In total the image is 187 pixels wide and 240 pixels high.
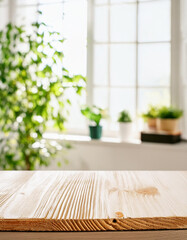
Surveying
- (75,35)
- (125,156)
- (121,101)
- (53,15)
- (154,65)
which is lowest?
(125,156)

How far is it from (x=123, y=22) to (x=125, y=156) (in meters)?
1.15

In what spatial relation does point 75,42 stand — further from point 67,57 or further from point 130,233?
point 130,233

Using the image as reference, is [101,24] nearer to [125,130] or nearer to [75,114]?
[75,114]

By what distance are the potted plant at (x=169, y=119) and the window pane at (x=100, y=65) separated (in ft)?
2.13

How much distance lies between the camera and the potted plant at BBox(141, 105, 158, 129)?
9.72ft

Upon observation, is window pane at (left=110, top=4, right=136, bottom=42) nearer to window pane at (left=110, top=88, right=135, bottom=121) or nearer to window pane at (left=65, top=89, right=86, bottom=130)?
window pane at (left=110, top=88, right=135, bottom=121)

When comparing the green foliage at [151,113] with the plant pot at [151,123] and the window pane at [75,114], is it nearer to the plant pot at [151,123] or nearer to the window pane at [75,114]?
the plant pot at [151,123]

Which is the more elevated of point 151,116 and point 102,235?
point 151,116

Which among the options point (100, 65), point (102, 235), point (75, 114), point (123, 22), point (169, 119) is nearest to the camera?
point (102, 235)

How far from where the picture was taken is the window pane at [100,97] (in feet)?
10.7

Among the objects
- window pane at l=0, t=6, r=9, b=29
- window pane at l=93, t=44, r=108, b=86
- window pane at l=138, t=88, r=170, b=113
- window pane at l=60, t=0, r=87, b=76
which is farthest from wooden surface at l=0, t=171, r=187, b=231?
window pane at l=0, t=6, r=9, b=29

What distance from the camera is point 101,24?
3.26 m

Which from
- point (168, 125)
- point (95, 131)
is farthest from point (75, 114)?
point (168, 125)

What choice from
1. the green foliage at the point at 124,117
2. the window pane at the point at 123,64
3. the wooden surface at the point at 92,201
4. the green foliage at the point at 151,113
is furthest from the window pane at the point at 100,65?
the wooden surface at the point at 92,201
